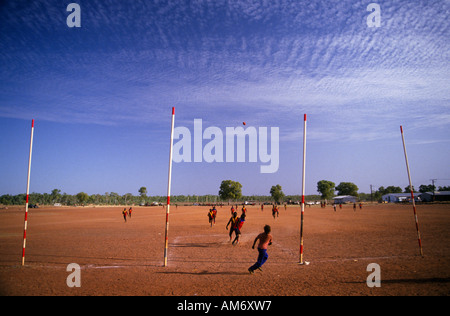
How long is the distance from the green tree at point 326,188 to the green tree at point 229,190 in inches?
2029

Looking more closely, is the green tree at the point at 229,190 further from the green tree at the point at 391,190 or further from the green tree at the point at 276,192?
the green tree at the point at 391,190

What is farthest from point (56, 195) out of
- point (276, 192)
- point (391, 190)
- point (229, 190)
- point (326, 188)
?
point (391, 190)

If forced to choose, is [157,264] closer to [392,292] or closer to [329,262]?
[329,262]

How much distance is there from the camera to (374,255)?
10977mm

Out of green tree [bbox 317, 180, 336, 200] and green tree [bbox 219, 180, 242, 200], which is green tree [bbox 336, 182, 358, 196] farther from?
green tree [bbox 219, 180, 242, 200]

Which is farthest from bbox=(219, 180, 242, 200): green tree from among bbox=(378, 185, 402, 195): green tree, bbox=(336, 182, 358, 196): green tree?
bbox=(378, 185, 402, 195): green tree

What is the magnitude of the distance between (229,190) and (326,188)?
60351 millimetres

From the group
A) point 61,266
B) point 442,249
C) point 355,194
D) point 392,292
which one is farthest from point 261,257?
point 355,194

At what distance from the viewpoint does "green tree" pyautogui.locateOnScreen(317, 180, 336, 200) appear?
15012 centimetres

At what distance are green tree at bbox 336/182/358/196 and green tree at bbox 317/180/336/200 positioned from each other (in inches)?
333

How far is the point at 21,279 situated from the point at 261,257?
782 cm

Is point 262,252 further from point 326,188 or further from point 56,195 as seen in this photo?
point 56,195

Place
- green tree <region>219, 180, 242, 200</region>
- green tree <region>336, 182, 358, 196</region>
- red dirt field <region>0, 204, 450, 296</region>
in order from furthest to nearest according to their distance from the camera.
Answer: green tree <region>336, 182, 358, 196</region> < green tree <region>219, 180, 242, 200</region> < red dirt field <region>0, 204, 450, 296</region>

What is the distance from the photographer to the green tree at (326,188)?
493 ft
